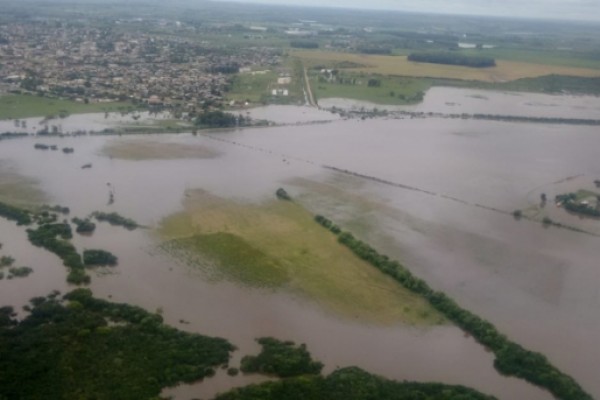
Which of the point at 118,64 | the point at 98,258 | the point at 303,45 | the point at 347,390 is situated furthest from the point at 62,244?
the point at 303,45

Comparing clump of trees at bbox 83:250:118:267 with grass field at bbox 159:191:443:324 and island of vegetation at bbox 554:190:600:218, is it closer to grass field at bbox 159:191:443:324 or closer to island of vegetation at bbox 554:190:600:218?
grass field at bbox 159:191:443:324

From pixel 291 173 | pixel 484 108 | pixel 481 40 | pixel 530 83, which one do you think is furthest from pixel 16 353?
pixel 481 40

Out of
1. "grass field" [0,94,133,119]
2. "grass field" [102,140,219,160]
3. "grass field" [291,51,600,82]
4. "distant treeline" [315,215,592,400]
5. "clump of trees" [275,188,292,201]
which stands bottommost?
"distant treeline" [315,215,592,400]

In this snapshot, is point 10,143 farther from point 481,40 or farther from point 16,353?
point 481,40

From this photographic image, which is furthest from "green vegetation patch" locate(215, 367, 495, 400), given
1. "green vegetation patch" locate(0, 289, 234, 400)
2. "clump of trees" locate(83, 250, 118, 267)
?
"clump of trees" locate(83, 250, 118, 267)

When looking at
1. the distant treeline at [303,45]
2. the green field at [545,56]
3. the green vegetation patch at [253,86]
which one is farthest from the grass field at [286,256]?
the green field at [545,56]

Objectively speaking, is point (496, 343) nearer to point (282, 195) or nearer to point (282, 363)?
point (282, 363)
